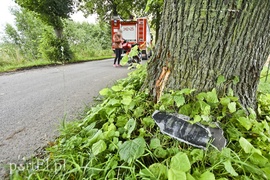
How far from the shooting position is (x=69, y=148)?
1036 mm

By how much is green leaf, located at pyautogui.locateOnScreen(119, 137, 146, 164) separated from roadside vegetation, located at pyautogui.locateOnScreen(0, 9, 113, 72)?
1.52m

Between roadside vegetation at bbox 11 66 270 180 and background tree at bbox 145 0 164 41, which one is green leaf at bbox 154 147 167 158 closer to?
roadside vegetation at bbox 11 66 270 180

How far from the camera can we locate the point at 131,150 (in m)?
0.88

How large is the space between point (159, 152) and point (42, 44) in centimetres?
825

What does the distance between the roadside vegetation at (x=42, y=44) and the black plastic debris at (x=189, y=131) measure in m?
1.56

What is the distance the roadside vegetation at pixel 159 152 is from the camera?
78 centimetres

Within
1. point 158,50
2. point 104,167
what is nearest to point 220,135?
point 104,167

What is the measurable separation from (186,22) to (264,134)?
927 millimetres

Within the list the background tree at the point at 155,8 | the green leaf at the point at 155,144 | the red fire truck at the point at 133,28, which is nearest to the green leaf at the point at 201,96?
the green leaf at the point at 155,144

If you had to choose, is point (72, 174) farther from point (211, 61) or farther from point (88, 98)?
point (88, 98)

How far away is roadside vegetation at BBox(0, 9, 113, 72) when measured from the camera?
21.6 ft

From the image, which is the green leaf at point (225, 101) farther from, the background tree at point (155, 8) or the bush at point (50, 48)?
the bush at point (50, 48)

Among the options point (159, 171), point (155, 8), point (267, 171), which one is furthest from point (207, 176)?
point (155, 8)

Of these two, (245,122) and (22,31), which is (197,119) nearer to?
(245,122)
